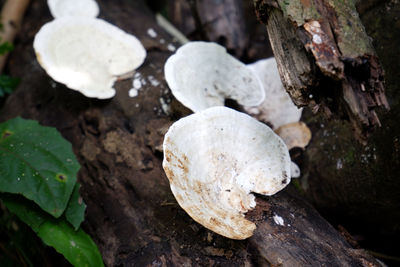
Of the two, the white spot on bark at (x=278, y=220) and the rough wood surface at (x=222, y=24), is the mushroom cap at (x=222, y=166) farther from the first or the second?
the rough wood surface at (x=222, y=24)

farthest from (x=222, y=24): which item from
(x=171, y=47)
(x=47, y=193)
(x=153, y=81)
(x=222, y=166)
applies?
(x=47, y=193)

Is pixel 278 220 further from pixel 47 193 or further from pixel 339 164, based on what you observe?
pixel 47 193

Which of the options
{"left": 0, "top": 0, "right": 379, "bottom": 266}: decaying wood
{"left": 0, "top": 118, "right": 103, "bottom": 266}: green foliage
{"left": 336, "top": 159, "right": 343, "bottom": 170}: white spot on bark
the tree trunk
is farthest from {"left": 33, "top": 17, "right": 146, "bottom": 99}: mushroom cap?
{"left": 336, "top": 159, "right": 343, "bottom": 170}: white spot on bark

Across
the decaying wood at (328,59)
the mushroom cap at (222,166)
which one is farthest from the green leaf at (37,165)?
the decaying wood at (328,59)

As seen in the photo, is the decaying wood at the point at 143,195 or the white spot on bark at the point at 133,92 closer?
the decaying wood at the point at 143,195

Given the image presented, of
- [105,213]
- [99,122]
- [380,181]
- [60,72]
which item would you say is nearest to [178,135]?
[105,213]

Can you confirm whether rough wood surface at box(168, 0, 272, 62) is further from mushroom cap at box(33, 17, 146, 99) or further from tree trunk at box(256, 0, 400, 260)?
tree trunk at box(256, 0, 400, 260)
